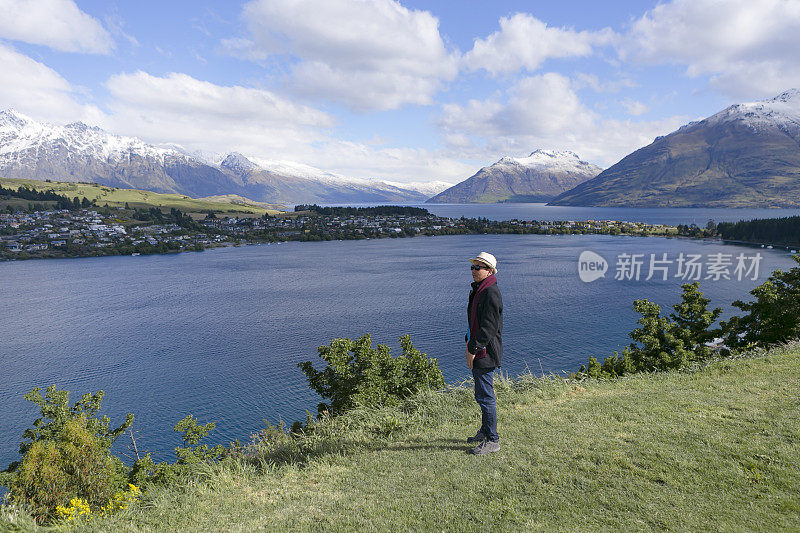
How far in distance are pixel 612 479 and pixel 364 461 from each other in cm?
444

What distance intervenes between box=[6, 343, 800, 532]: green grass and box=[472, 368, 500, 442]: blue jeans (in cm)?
48

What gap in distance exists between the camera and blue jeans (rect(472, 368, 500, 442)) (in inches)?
311

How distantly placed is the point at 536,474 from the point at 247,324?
184 ft

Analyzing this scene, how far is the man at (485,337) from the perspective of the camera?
766 cm

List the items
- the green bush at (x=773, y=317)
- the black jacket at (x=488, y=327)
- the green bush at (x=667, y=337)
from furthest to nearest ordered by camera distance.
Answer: the green bush at (x=667, y=337), the green bush at (x=773, y=317), the black jacket at (x=488, y=327)

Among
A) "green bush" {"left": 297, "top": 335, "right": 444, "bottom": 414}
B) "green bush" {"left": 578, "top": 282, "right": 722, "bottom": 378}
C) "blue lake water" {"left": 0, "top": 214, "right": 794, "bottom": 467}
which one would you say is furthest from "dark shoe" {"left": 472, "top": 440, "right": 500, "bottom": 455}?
"green bush" {"left": 578, "top": 282, "right": 722, "bottom": 378}

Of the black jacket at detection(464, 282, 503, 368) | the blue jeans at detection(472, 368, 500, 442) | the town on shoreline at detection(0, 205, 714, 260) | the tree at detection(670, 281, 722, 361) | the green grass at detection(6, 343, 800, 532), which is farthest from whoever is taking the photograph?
the town on shoreline at detection(0, 205, 714, 260)

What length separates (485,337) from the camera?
25.2 ft

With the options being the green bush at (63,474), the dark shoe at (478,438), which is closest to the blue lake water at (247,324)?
the green bush at (63,474)

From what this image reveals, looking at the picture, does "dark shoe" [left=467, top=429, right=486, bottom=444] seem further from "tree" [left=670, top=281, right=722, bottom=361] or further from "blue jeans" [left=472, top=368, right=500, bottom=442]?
"tree" [left=670, top=281, right=722, bottom=361]

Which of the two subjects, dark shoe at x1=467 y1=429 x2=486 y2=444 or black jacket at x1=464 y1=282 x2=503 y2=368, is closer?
black jacket at x1=464 y1=282 x2=503 y2=368

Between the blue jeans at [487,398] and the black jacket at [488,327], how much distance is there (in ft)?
0.71

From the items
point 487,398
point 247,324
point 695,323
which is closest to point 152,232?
point 247,324

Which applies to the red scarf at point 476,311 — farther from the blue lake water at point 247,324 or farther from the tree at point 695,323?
the tree at point 695,323
